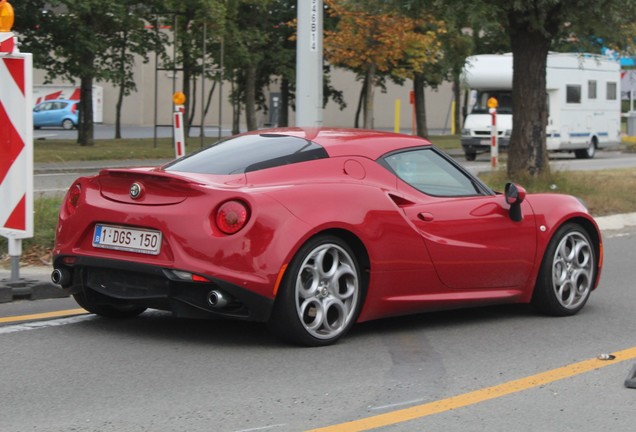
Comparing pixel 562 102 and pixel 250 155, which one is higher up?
pixel 562 102

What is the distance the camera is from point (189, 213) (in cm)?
647

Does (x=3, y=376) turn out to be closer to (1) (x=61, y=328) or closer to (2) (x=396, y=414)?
(1) (x=61, y=328)

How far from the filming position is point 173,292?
A: 21.3 feet

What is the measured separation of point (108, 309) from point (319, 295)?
162cm

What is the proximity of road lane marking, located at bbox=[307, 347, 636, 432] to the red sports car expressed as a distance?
3.74 ft

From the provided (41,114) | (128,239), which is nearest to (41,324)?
(128,239)

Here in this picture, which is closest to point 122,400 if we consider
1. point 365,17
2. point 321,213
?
point 321,213

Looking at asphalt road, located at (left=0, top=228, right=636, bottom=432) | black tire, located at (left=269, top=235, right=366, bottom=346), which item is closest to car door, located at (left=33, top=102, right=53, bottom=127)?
asphalt road, located at (left=0, top=228, right=636, bottom=432)

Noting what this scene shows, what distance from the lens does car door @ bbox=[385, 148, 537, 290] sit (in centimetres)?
735

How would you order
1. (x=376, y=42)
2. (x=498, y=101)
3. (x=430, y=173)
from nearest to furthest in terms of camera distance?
(x=430, y=173), (x=498, y=101), (x=376, y=42)

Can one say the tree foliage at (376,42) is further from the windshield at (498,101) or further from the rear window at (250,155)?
the rear window at (250,155)

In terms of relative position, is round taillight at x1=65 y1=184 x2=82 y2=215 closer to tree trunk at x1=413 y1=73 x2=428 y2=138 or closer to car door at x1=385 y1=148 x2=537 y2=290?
car door at x1=385 y1=148 x2=537 y2=290

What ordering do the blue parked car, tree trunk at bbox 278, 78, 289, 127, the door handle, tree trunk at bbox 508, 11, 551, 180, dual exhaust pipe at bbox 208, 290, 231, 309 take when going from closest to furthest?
dual exhaust pipe at bbox 208, 290, 231, 309 → the door handle → tree trunk at bbox 508, 11, 551, 180 → tree trunk at bbox 278, 78, 289, 127 → the blue parked car

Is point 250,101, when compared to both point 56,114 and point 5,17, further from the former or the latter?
point 5,17
